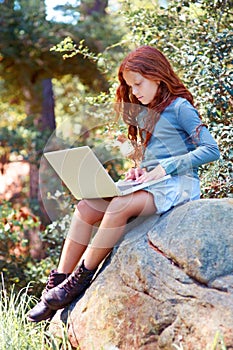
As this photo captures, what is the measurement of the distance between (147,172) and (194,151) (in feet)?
1.03

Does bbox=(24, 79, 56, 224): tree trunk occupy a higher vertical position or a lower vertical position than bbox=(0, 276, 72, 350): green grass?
lower

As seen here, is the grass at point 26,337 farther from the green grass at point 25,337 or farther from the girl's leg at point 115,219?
the girl's leg at point 115,219

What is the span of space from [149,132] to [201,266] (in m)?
0.96

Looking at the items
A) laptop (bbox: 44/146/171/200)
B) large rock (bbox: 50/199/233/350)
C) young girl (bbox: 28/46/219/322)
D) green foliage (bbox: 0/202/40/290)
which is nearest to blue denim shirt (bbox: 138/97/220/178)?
young girl (bbox: 28/46/219/322)

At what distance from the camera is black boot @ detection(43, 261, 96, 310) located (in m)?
3.07

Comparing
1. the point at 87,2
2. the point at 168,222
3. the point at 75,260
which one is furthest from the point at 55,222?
the point at 87,2

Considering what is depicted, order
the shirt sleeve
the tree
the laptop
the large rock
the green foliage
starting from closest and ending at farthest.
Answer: the large rock
the laptop
the shirt sleeve
the green foliage
the tree

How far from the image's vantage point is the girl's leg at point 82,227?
3.16 metres

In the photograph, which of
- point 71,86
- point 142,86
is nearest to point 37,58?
point 71,86

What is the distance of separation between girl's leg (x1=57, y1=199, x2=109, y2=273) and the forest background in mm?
1119

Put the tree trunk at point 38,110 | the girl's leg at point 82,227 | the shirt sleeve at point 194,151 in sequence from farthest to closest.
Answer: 1. the tree trunk at point 38,110
2. the girl's leg at point 82,227
3. the shirt sleeve at point 194,151

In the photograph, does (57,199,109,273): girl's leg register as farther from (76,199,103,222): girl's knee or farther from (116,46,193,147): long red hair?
(116,46,193,147): long red hair

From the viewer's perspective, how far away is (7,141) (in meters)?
6.69

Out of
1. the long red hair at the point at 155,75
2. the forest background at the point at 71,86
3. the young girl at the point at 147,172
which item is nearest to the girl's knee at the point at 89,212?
the young girl at the point at 147,172
